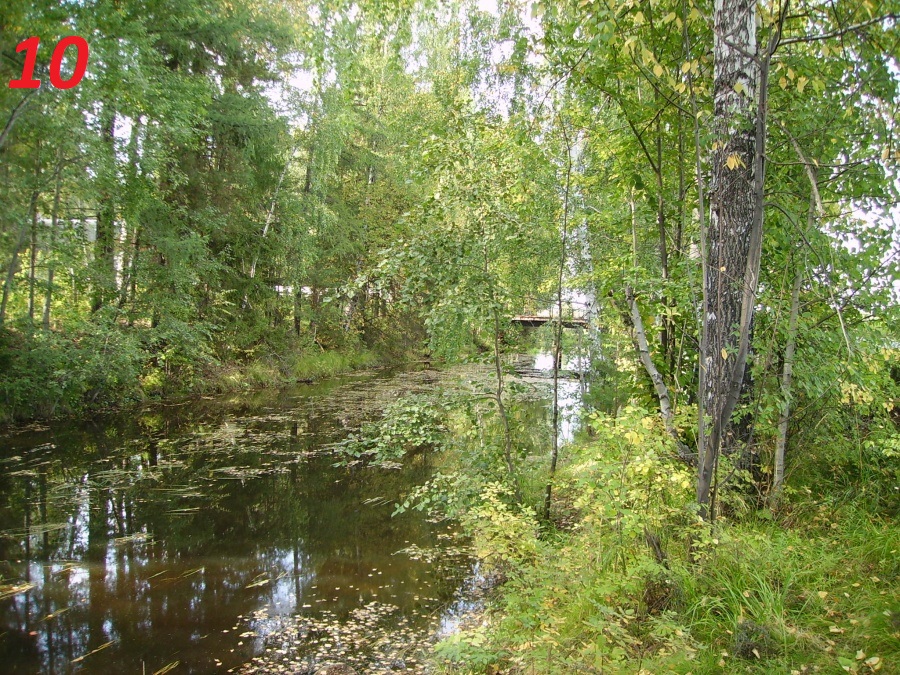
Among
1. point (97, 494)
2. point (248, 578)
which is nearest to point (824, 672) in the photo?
point (248, 578)

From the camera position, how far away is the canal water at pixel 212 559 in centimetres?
410

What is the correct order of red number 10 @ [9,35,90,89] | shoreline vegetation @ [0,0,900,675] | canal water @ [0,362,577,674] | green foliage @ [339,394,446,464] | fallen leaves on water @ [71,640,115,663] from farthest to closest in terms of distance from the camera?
1. red number 10 @ [9,35,90,89]
2. green foliage @ [339,394,446,464]
3. canal water @ [0,362,577,674]
4. fallen leaves on water @ [71,640,115,663]
5. shoreline vegetation @ [0,0,900,675]

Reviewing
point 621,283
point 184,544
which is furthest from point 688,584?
point 184,544

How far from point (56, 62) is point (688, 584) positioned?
10.9 meters

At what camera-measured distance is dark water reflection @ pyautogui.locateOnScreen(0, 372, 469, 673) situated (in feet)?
13.9

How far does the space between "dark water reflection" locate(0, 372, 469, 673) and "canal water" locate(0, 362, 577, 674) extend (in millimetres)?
19

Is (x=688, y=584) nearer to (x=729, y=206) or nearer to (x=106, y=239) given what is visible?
(x=729, y=206)

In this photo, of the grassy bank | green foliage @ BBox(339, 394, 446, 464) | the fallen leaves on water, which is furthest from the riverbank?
the grassy bank

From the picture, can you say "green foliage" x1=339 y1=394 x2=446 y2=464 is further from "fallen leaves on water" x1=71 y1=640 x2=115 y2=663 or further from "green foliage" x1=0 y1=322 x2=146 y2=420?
"green foliage" x1=0 y1=322 x2=146 y2=420

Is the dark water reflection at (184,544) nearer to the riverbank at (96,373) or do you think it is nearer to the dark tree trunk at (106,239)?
the riverbank at (96,373)

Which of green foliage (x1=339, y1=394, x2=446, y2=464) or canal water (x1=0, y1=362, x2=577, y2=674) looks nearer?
canal water (x1=0, y1=362, x2=577, y2=674)

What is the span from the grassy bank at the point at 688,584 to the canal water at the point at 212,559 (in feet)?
3.62

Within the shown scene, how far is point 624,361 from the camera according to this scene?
240 inches

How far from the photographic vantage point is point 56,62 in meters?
8.55
